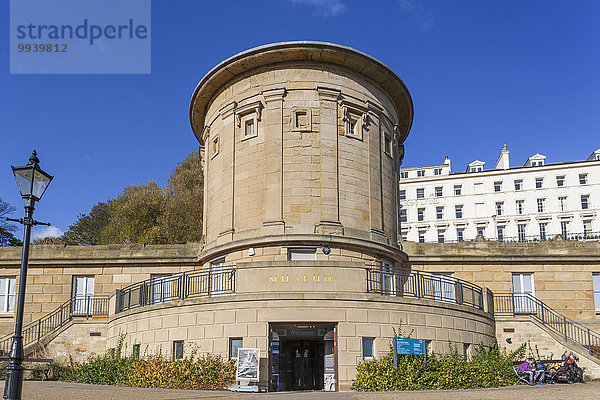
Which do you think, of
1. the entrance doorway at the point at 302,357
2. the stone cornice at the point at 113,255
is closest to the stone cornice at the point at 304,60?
the stone cornice at the point at 113,255

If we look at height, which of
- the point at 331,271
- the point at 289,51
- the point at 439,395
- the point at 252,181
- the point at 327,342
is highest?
the point at 289,51

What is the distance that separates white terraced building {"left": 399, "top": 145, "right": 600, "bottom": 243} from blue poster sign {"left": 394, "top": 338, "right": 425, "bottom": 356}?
64466mm

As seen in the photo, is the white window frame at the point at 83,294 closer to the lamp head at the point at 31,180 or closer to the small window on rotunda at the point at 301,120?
the small window on rotunda at the point at 301,120

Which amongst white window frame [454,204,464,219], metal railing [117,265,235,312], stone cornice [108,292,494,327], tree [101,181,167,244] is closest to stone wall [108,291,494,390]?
stone cornice [108,292,494,327]

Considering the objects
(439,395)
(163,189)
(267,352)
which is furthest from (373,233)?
(163,189)

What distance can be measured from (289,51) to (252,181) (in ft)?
18.2

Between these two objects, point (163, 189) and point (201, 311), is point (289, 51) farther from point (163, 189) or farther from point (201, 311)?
point (163, 189)

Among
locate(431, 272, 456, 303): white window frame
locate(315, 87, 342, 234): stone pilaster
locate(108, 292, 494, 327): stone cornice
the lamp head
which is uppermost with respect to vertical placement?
locate(315, 87, 342, 234): stone pilaster

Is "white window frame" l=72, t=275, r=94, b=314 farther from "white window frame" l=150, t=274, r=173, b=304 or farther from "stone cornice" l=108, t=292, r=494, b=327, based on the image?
"stone cornice" l=108, t=292, r=494, b=327

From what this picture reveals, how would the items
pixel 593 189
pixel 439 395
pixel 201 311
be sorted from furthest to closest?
pixel 593 189, pixel 201 311, pixel 439 395

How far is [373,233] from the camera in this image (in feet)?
80.7

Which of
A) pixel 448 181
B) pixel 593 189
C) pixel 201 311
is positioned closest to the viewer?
pixel 201 311

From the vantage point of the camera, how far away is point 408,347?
60.6ft

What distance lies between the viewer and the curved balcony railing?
2003 centimetres
